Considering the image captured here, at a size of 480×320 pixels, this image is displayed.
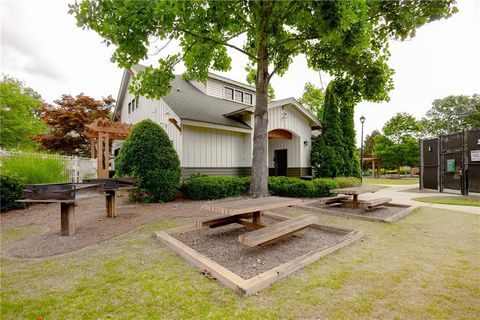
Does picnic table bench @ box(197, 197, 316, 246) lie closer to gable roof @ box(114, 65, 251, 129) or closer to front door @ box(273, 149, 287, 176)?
gable roof @ box(114, 65, 251, 129)

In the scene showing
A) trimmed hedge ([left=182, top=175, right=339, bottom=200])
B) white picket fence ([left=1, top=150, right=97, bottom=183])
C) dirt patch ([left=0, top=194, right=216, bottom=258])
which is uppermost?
white picket fence ([left=1, top=150, right=97, bottom=183])

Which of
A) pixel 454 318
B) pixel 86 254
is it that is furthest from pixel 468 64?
pixel 86 254

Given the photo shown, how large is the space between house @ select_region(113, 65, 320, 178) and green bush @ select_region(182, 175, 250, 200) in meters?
0.98

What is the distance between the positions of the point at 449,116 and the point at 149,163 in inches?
1730

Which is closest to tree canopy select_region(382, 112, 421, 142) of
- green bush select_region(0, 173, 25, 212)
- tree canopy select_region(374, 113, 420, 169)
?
tree canopy select_region(374, 113, 420, 169)

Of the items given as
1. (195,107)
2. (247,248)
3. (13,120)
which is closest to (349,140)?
(195,107)

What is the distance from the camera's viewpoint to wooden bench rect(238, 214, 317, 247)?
2.95 metres

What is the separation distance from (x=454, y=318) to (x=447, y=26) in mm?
8138

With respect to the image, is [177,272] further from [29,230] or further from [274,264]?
[29,230]

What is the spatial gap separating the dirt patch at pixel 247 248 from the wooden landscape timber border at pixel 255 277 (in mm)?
194

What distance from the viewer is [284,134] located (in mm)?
13180

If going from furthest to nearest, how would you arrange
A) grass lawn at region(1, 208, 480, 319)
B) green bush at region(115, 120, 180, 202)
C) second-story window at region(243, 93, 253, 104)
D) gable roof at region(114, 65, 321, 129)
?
second-story window at region(243, 93, 253, 104), gable roof at region(114, 65, 321, 129), green bush at region(115, 120, 180, 202), grass lawn at region(1, 208, 480, 319)

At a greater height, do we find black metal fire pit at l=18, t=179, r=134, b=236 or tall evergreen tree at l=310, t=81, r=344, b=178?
tall evergreen tree at l=310, t=81, r=344, b=178

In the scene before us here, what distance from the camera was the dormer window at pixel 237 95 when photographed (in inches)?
636
